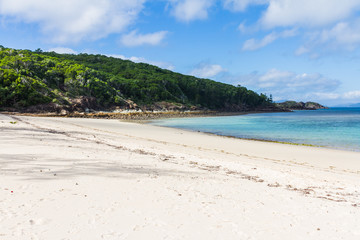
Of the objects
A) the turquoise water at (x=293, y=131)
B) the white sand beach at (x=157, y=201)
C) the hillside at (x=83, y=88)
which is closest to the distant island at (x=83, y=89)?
the hillside at (x=83, y=88)

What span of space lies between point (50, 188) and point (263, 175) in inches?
314

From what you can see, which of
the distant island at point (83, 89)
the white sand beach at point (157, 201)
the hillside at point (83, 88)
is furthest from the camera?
the hillside at point (83, 88)

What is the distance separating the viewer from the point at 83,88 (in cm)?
7406

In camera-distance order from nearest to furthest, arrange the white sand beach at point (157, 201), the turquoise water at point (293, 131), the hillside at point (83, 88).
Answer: the white sand beach at point (157, 201)
the turquoise water at point (293, 131)
the hillside at point (83, 88)

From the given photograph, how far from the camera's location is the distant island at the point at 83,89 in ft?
182

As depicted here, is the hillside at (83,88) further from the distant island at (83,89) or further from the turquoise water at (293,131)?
the turquoise water at (293,131)

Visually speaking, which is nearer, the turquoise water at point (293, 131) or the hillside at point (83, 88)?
the turquoise water at point (293, 131)

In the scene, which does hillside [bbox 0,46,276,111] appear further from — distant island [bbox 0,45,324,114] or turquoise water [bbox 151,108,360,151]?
turquoise water [bbox 151,108,360,151]

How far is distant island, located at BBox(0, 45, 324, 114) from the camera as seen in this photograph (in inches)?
2189

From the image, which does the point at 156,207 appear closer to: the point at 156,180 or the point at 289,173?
the point at 156,180

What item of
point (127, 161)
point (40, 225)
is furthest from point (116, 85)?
point (40, 225)

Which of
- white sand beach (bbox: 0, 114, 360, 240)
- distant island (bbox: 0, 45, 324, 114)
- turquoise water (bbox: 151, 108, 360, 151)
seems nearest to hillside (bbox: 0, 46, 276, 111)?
distant island (bbox: 0, 45, 324, 114)

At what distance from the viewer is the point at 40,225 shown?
4.42 metres

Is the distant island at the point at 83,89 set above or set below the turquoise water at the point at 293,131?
above
